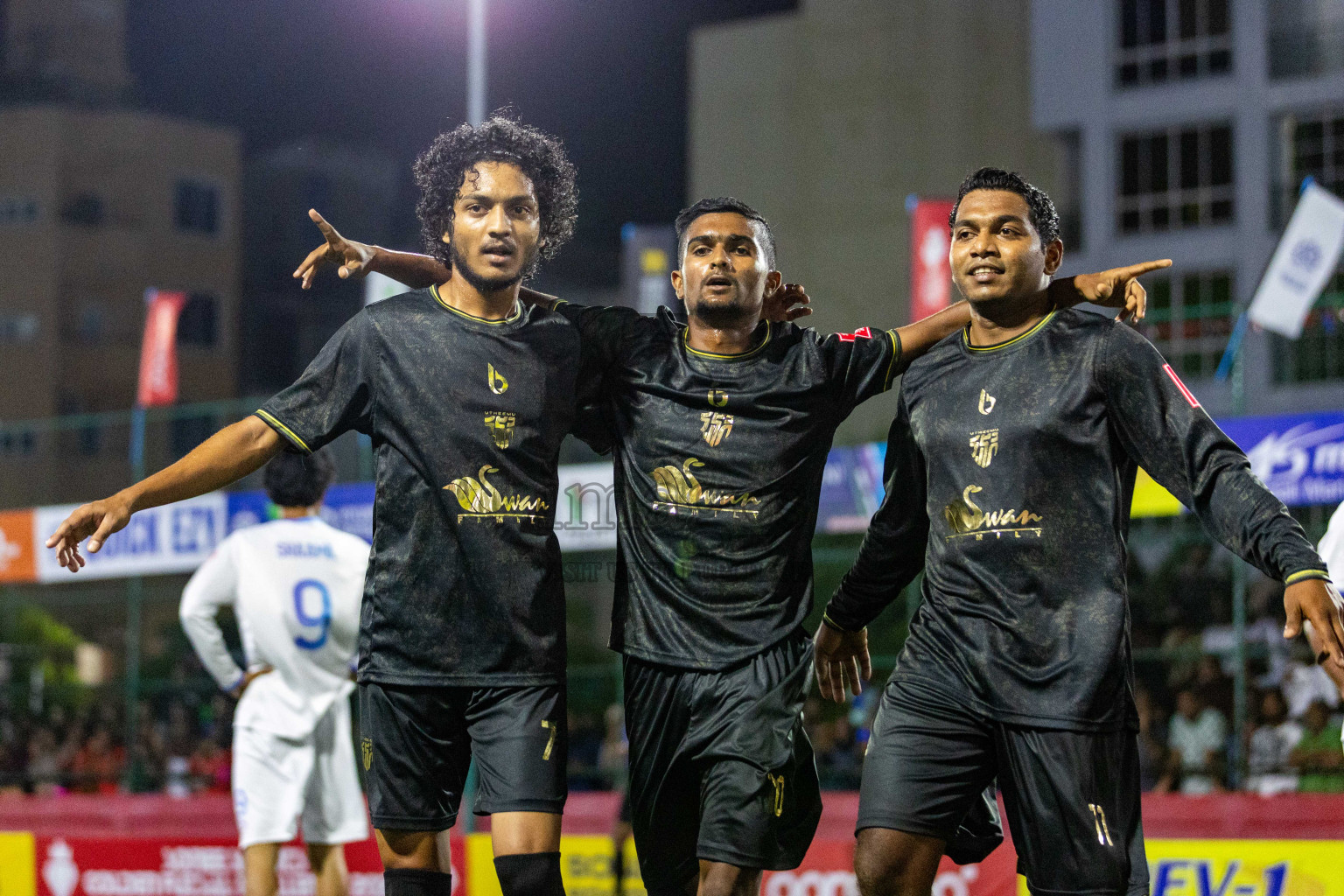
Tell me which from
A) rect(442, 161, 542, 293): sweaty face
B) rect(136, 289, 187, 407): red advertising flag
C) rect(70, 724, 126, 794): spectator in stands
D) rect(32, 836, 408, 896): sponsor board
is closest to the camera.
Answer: rect(442, 161, 542, 293): sweaty face

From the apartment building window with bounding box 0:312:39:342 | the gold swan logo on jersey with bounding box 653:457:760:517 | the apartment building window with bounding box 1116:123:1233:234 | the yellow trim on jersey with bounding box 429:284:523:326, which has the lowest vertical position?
the gold swan logo on jersey with bounding box 653:457:760:517

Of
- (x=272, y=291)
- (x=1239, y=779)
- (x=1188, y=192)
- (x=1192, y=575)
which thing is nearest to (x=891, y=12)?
(x=1188, y=192)

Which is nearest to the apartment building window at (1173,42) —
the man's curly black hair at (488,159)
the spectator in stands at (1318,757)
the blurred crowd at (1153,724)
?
the blurred crowd at (1153,724)

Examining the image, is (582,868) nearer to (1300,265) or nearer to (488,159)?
(488,159)

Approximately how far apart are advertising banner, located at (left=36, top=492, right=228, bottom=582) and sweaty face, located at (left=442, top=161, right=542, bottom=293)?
28.8 feet

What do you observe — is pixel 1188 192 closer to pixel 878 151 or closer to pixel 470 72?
pixel 878 151

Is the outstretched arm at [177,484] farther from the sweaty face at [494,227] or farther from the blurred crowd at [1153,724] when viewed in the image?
the blurred crowd at [1153,724]

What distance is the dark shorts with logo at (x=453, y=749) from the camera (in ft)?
13.4

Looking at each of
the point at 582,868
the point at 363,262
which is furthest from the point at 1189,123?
the point at 363,262

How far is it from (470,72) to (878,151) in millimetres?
24696

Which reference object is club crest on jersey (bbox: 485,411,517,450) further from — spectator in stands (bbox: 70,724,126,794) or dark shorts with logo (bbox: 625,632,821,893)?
spectator in stands (bbox: 70,724,126,794)

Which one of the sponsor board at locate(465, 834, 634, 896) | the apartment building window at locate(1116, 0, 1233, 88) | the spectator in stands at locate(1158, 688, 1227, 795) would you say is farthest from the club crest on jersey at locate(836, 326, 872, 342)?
the apartment building window at locate(1116, 0, 1233, 88)

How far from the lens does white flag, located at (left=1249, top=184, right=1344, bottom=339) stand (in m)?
11.3

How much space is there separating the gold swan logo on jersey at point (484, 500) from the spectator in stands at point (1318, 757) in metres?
6.94
